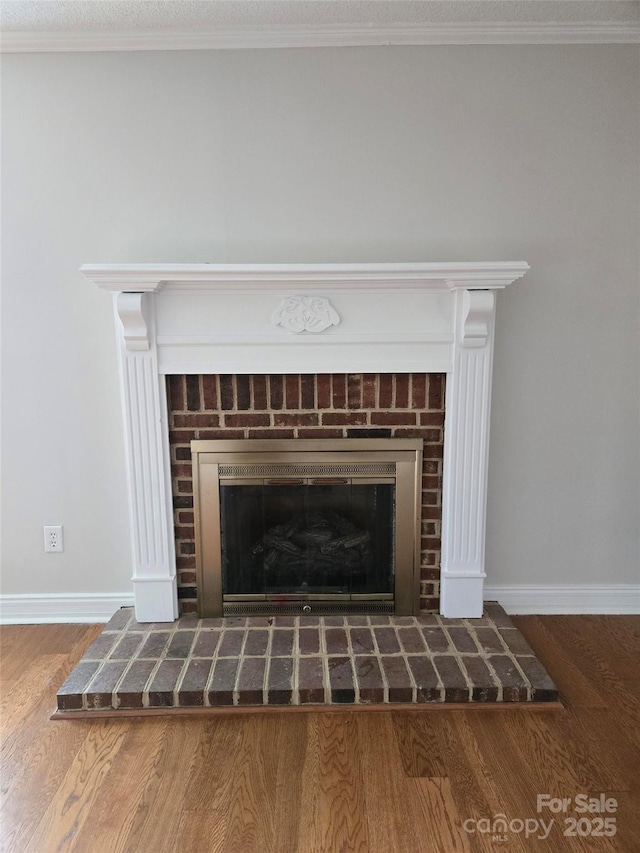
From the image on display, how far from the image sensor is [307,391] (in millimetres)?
2305

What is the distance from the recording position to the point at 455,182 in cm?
226

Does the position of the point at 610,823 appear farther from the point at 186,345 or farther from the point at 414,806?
the point at 186,345

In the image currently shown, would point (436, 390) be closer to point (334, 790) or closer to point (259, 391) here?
point (259, 391)

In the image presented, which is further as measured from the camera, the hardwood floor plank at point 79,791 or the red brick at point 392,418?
the red brick at point 392,418

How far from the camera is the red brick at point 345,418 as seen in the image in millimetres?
2318

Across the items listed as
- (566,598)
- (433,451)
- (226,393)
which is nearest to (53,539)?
(226,393)

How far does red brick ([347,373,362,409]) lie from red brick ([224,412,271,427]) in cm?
33

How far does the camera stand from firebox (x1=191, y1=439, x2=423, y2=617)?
2.34m

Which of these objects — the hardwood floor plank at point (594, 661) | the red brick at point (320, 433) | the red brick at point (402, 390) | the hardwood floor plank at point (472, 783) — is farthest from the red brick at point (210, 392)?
the hardwood floor plank at point (594, 661)

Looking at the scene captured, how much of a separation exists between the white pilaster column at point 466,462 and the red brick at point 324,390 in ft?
1.52

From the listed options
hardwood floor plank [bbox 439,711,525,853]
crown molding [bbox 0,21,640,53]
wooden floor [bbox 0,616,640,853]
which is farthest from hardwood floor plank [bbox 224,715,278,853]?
crown molding [bbox 0,21,640,53]

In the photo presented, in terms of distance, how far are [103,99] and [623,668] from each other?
2895mm

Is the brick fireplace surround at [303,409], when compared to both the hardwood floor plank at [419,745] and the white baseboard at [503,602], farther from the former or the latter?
the hardwood floor plank at [419,745]

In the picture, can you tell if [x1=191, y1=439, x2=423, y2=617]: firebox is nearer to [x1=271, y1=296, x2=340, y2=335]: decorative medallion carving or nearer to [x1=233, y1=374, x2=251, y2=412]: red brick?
[x1=233, y1=374, x2=251, y2=412]: red brick
